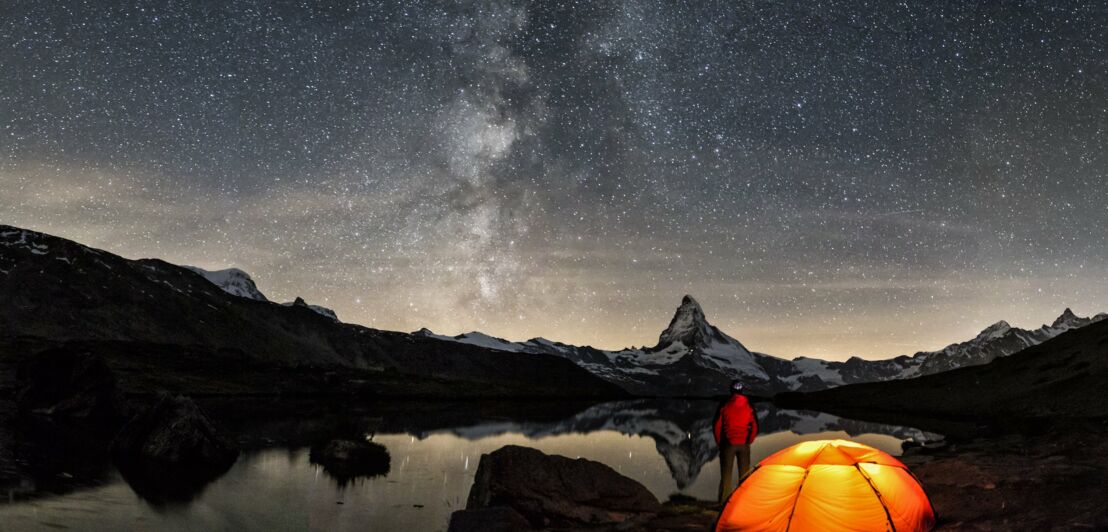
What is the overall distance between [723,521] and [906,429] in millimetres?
62461

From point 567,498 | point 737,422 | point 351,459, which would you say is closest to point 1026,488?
point 737,422

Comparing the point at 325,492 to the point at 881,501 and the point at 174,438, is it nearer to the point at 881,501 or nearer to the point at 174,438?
the point at 174,438

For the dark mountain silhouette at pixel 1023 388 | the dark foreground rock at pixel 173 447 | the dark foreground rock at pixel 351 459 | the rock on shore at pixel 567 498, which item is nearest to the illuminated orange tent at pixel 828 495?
the rock on shore at pixel 567 498

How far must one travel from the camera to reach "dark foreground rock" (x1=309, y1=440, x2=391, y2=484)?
102 ft

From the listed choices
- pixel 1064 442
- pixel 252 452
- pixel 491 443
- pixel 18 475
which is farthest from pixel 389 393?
pixel 1064 442

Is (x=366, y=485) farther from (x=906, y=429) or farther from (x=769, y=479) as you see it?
(x=906, y=429)

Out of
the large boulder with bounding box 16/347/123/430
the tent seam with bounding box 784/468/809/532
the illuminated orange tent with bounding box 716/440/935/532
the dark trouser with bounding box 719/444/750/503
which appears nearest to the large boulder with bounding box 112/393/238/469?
the large boulder with bounding box 16/347/123/430

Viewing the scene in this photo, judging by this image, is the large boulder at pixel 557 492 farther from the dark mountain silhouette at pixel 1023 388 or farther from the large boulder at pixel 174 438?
the dark mountain silhouette at pixel 1023 388

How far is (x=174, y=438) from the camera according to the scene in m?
30.0

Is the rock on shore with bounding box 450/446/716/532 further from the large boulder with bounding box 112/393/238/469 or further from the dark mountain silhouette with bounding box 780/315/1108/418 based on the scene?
the dark mountain silhouette with bounding box 780/315/1108/418

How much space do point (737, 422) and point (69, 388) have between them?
199 ft

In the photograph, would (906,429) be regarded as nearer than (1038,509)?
No

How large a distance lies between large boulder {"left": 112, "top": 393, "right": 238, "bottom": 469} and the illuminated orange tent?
26774 millimetres

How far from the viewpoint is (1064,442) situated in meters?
26.3
